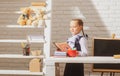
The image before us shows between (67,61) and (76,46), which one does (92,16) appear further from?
(67,61)

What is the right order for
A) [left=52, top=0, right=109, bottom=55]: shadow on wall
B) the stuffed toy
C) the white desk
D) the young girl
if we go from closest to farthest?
the white desk
the young girl
the stuffed toy
[left=52, top=0, right=109, bottom=55]: shadow on wall

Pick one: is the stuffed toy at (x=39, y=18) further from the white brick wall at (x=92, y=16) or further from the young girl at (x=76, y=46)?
the white brick wall at (x=92, y=16)


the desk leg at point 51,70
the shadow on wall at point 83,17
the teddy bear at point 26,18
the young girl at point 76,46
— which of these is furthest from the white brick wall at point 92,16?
the desk leg at point 51,70

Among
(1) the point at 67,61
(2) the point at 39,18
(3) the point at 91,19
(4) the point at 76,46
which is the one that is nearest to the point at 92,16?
(3) the point at 91,19

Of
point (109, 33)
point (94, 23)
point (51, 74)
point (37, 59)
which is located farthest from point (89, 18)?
point (51, 74)

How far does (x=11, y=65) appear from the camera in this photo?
5.07m

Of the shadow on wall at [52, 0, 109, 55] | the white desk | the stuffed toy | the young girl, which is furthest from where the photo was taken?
the shadow on wall at [52, 0, 109, 55]

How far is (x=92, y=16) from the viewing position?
16.6 ft

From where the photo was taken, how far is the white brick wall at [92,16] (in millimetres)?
5062

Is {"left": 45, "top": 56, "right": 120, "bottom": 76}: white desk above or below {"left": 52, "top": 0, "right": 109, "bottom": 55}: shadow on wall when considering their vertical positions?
below

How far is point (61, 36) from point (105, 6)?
964mm

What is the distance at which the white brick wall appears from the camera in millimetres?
5062

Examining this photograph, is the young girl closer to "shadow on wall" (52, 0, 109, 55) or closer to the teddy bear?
→ the teddy bear

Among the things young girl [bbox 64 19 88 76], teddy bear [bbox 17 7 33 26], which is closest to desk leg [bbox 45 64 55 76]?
young girl [bbox 64 19 88 76]
